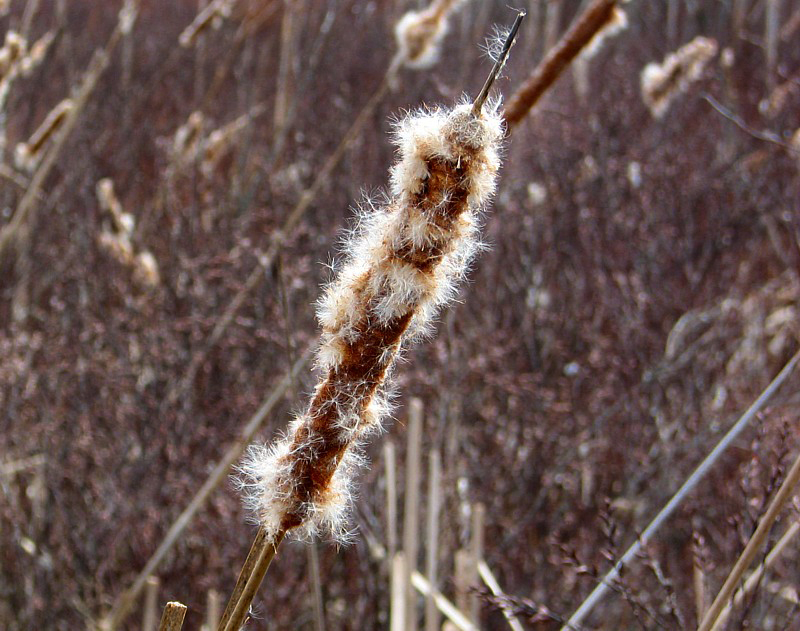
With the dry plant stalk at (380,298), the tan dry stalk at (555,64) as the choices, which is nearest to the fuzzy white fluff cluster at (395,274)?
the dry plant stalk at (380,298)

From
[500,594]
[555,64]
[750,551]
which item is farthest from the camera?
[500,594]

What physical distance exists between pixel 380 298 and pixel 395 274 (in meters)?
0.02

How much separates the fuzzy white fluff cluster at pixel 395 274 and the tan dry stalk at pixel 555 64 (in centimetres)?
32

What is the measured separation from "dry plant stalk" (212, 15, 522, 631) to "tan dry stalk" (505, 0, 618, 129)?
1.04ft

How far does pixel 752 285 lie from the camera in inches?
129

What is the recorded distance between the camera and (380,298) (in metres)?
0.47

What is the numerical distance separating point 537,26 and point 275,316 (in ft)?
8.69

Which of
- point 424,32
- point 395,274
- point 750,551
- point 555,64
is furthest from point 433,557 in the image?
point 424,32

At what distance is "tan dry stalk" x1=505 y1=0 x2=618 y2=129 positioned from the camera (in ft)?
2.71

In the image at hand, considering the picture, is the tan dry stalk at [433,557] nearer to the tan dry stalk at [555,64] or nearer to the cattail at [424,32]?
the tan dry stalk at [555,64]

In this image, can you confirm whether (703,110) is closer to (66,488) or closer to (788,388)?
(788,388)

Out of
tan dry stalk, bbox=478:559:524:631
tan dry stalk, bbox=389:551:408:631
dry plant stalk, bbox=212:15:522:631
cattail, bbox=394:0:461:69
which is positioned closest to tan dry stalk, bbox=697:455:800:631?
tan dry stalk, bbox=478:559:524:631

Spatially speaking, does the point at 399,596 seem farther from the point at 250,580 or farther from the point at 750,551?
the point at 250,580

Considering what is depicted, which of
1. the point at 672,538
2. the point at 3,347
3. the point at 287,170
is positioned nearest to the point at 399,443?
the point at 672,538
